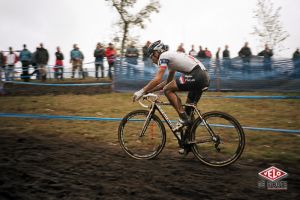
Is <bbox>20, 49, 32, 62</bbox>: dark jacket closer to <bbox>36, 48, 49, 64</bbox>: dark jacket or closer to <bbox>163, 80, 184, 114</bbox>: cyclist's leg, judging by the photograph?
<bbox>36, 48, 49, 64</bbox>: dark jacket

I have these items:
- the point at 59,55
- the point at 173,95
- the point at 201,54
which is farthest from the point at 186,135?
the point at 59,55

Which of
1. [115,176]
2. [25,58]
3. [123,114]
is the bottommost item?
[115,176]

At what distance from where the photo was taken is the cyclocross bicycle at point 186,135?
5.29 metres

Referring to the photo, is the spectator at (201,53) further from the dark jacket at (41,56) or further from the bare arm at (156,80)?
the bare arm at (156,80)

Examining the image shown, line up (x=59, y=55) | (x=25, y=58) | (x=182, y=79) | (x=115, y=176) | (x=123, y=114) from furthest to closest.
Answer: (x=59, y=55), (x=25, y=58), (x=123, y=114), (x=182, y=79), (x=115, y=176)

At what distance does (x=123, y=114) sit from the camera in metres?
10.3

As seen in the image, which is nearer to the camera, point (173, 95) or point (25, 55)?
point (173, 95)

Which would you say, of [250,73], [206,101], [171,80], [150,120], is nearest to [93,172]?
[150,120]

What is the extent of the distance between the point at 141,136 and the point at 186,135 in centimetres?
97

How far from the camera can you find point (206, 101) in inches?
489

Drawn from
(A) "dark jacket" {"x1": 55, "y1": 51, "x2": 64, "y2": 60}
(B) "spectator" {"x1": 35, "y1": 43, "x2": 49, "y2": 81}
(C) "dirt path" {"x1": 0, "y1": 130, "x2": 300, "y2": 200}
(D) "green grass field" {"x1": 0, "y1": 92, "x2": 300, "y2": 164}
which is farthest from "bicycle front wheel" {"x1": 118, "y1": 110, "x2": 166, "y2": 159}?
(A) "dark jacket" {"x1": 55, "y1": 51, "x2": 64, "y2": 60}

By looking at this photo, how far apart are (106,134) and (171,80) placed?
292cm

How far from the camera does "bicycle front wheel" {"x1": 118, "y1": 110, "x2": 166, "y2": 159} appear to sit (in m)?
5.86

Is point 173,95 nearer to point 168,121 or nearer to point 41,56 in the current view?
point 168,121
